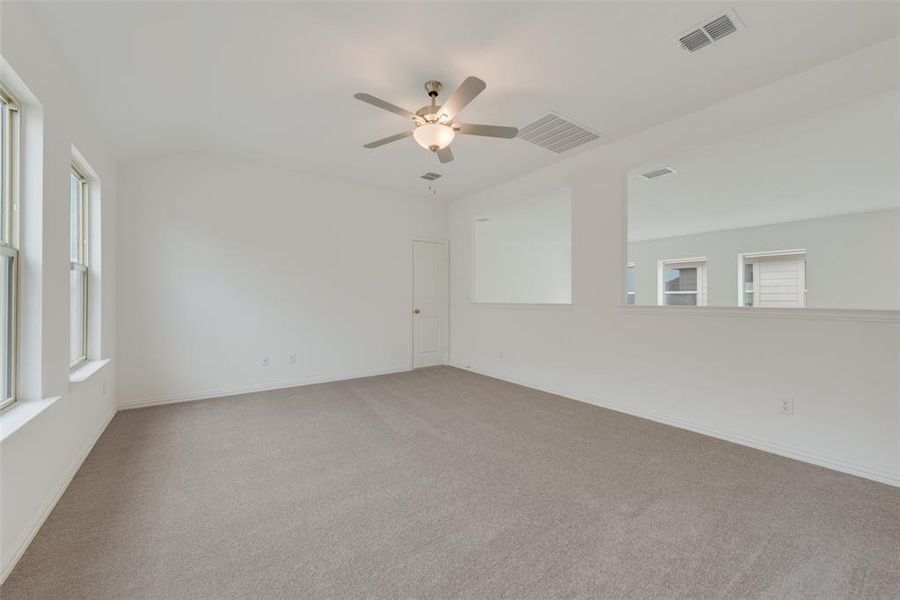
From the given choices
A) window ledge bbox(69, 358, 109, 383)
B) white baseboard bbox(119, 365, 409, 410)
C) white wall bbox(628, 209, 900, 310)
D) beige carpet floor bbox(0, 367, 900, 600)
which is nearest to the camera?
beige carpet floor bbox(0, 367, 900, 600)

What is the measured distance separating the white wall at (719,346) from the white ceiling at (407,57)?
0.22 m

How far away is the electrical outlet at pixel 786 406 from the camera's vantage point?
2614mm

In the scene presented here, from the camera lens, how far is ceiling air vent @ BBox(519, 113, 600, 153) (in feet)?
10.6

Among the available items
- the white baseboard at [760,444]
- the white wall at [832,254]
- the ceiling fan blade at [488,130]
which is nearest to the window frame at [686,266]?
the white wall at [832,254]

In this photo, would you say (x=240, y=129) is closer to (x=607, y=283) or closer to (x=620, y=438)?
(x=607, y=283)

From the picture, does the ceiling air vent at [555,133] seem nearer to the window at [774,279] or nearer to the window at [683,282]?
the window at [774,279]

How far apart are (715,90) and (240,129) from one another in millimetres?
4049

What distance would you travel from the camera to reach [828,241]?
5.90m

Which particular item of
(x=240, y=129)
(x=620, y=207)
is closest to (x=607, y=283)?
(x=620, y=207)

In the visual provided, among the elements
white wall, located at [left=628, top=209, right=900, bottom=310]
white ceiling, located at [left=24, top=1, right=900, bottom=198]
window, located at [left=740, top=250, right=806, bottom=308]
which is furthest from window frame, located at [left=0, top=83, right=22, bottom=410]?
white wall, located at [left=628, top=209, right=900, bottom=310]

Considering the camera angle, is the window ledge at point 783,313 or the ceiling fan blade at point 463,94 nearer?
the ceiling fan blade at point 463,94

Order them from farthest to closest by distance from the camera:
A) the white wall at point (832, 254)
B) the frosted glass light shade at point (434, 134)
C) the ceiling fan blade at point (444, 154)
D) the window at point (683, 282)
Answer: the window at point (683, 282), the white wall at point (832, 254), the ceiling fan blade at point (444, 154), the frosted glass light shade at point (434, 134)

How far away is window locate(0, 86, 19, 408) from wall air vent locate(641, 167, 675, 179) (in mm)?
4902

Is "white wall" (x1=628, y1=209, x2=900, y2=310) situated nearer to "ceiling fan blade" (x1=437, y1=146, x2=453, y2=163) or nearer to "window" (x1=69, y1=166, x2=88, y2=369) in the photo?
"ceiling fan blade" (x1=437, y1=146, x2=453, y2=163)
